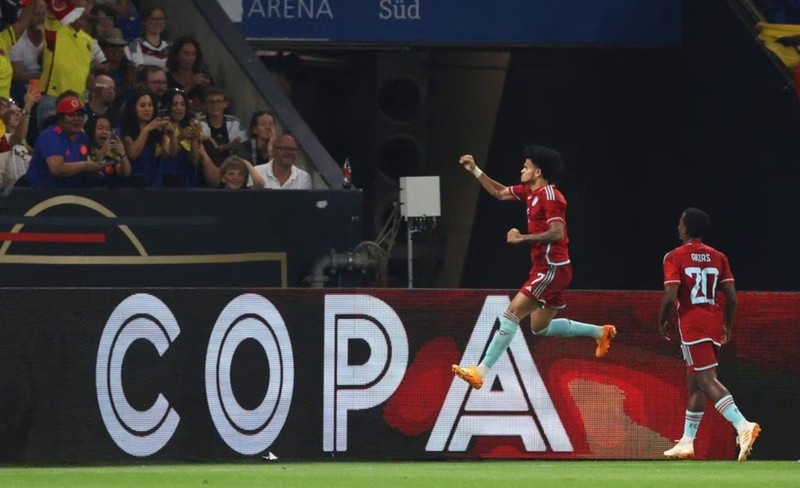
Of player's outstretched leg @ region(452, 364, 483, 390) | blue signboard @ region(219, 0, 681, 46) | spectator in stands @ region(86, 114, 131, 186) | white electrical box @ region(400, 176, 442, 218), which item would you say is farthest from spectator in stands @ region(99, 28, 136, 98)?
player's outstretched leg @ region(452, 364, 483, 390)

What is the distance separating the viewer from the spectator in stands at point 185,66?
1956 cm

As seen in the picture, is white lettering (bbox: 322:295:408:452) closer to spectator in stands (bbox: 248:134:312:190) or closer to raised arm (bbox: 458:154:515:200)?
raised arm (bbox: 458:154:515:200)

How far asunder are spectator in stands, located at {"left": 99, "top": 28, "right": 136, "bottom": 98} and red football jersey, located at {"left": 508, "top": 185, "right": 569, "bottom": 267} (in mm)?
5707

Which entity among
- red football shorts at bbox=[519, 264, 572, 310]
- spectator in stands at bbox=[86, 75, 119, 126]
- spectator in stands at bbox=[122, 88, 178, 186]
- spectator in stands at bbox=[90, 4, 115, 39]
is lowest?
red football shorts at bbox=[519, 264, 572, 310]

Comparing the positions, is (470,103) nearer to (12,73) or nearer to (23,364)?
(12,73)

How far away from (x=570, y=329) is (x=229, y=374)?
105 inches

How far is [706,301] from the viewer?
14695mm

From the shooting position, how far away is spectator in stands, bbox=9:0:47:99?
61.3 ft

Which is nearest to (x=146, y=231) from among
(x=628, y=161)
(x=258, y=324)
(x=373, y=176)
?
(x=258, y=324)

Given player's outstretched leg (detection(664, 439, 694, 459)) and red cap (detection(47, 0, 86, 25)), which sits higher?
red cap (detection(47, 0, 86, 25))

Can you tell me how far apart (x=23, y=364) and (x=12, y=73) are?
469 cm

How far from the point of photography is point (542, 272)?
14758 millimetres

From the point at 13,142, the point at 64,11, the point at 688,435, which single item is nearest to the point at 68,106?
the point at 13,142

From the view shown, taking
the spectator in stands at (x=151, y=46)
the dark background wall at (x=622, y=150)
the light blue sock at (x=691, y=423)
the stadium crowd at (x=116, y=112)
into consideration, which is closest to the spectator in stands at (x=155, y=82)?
the stadium crowd at (x=116, y=112)
